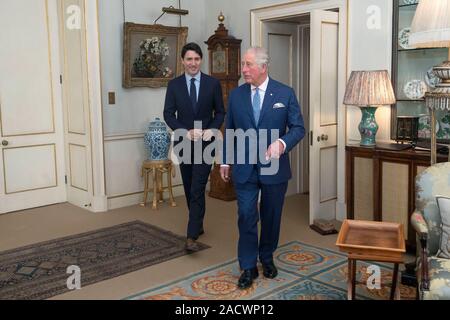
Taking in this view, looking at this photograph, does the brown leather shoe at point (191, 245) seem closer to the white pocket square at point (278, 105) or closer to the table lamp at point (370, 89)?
the white pocket square at point (278, 105)

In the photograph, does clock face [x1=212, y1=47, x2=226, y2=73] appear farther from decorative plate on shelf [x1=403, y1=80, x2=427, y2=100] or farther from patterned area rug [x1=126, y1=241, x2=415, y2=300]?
patterned area rug [x1=126, y1=241, x2=415, y2=300]

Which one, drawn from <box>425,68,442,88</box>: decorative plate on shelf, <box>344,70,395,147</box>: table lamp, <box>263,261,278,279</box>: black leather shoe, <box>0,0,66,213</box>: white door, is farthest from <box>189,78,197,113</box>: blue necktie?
<box>0,0,66,213</box>: white door

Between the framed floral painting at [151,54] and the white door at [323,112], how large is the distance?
6.14 ft

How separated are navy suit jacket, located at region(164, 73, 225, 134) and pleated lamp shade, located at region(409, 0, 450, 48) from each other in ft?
5.16

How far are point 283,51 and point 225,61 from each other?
0.67 meters

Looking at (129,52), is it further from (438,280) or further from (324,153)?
(438,280)

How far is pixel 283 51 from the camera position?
5.64 m

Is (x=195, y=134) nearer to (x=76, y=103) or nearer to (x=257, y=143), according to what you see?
(x=257, y=143)

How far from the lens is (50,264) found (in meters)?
3.74

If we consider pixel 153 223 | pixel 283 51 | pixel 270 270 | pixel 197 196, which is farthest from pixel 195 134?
pixel 283 51

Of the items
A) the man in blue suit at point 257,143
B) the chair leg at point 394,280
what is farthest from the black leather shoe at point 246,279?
the chair leg at point 394,280

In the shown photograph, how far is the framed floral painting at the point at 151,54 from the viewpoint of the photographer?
5348 millimetres
